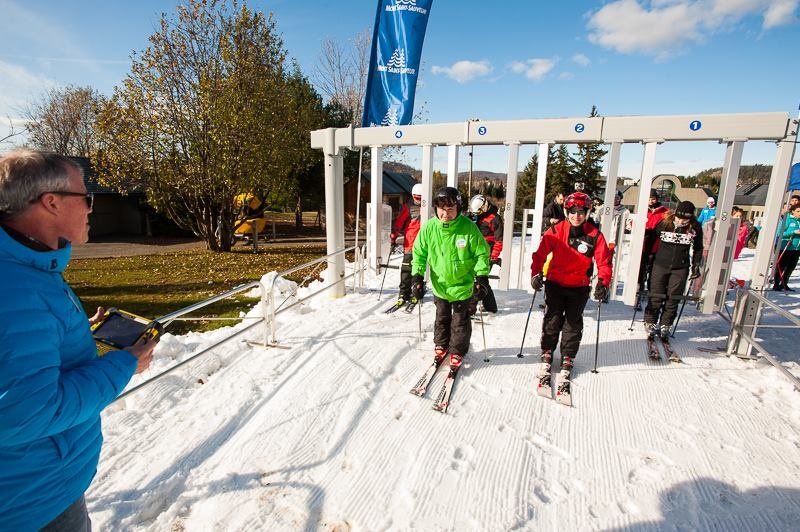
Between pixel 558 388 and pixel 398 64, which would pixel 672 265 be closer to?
pixel 558 388

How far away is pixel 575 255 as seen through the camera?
421 centimetres

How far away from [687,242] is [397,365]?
13.6ft

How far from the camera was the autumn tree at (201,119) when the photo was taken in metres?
14.3

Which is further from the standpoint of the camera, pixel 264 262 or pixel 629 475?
pixel 264 262

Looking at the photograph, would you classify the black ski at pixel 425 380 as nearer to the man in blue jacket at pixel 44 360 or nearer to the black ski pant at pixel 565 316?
A: the black ski pant at pixel 565 316

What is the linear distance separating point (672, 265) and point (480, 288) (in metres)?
3.13

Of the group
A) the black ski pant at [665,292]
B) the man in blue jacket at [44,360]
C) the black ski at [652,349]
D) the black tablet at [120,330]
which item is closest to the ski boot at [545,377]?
the black ski at [652,349]

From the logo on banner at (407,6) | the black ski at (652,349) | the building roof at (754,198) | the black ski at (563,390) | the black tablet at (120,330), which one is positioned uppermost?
the logo on banner at (407,6)

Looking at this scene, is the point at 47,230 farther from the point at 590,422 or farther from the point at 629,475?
the point at 590,422

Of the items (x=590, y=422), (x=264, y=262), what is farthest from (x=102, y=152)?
(x=590, y=422)

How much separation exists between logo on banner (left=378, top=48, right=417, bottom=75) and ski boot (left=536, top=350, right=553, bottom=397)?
18.6 ft

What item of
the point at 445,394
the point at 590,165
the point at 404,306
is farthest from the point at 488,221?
the point at 590,165

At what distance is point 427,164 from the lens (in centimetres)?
596

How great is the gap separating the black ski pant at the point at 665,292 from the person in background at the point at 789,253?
19.2 feet
